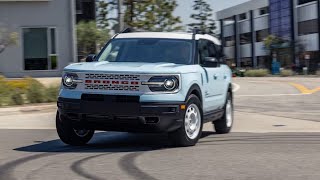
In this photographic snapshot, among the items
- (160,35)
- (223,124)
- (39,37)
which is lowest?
(223,124)

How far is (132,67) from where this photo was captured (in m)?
9.06

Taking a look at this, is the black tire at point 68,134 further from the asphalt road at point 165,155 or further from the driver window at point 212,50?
the driver window at point 212,50

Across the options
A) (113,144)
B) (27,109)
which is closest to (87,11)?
(27,109)

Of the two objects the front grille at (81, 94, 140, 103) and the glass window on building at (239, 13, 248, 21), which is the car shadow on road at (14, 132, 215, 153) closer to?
the front grille at (81, 94, 140, 103)

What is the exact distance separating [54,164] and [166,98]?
2030 millimetres

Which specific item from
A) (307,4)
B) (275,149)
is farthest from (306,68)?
(275,149)

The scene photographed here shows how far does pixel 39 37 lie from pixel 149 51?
19972 millimetres

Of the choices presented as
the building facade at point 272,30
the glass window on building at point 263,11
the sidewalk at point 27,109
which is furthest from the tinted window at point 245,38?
the sidewalk at point 27,109

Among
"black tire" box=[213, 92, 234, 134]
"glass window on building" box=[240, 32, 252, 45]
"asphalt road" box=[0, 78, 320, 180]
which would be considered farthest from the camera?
"glass window on building" box=[240, 32, 252, 45]

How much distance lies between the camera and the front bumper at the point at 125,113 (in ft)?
28.6

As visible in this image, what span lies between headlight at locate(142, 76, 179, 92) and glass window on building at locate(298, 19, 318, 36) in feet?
222

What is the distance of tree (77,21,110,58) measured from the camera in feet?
114

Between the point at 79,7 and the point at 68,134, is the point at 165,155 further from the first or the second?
the point at 79,7

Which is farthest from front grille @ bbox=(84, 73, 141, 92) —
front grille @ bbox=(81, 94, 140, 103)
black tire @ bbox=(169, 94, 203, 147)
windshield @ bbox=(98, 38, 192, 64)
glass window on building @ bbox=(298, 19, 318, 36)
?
glass window on building @ bbox=(298, 19, 318, 36)
